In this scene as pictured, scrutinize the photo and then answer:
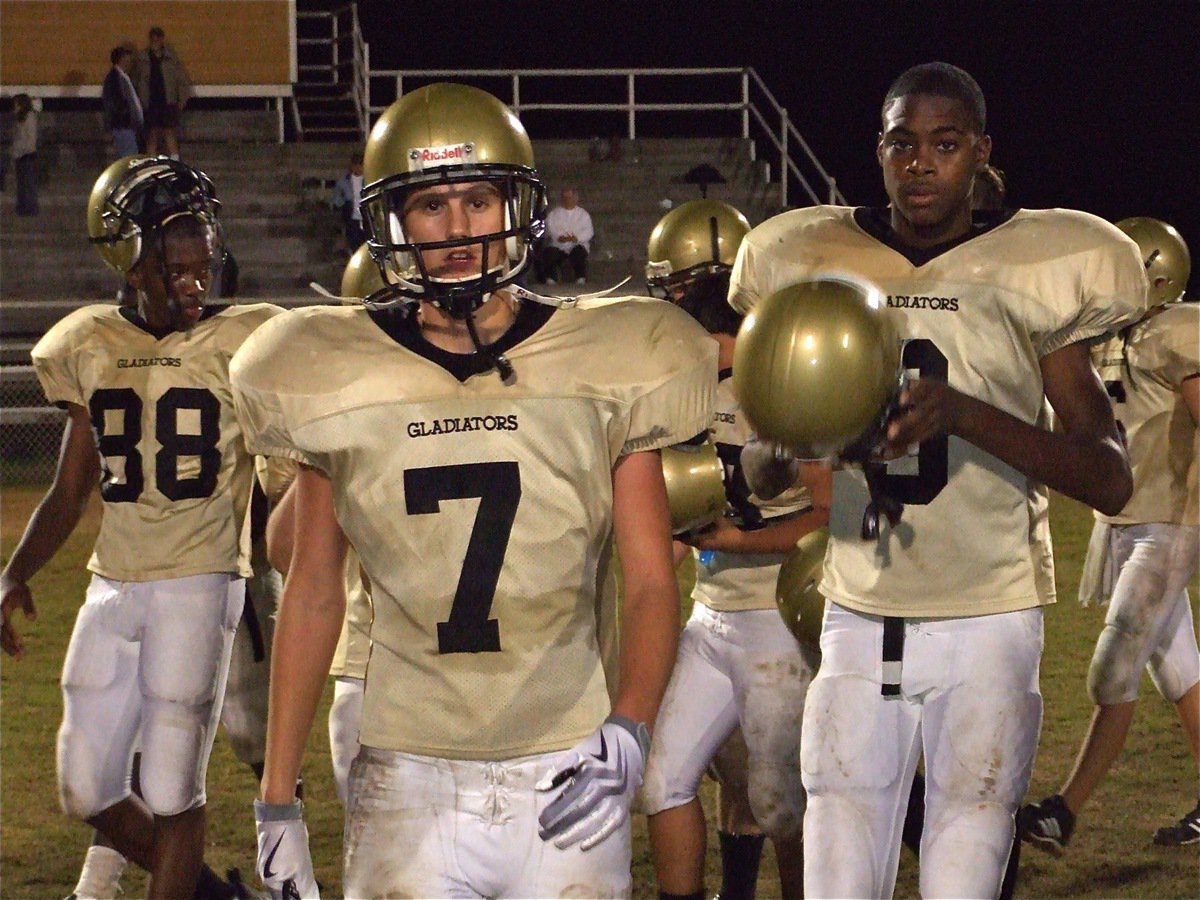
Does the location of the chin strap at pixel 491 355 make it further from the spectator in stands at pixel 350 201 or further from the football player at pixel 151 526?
the spectator in stands at pixel 350 201

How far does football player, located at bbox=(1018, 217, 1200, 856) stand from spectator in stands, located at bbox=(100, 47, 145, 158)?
12.8 meters

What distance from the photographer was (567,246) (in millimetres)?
17078

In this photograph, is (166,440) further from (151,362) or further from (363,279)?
(363,279)

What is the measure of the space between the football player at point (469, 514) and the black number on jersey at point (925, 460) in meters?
0.77

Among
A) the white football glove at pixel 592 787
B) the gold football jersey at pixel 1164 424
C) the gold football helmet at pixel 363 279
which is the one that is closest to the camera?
the white football glove at pixel 592 787

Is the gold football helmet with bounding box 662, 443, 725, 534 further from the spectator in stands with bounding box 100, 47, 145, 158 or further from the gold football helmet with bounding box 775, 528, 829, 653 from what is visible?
the spectator in stands with bounding box 100, 47, 145, 158

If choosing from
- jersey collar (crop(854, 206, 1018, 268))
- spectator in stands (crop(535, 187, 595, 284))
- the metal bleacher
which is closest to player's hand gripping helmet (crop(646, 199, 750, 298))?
jersey collar (crop(854, 206, 1018, 268))

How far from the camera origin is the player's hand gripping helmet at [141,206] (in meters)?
4.97

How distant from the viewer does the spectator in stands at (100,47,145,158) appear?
17016 mm

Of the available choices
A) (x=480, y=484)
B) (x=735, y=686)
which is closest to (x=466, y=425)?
(x=480, y=484)

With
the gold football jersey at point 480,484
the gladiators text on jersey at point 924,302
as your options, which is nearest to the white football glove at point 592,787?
the gold football jersey at point 480,484

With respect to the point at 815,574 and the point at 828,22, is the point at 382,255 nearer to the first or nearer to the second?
the point at 815,574

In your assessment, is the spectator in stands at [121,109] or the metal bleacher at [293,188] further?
the metal bleacher at [293,188]

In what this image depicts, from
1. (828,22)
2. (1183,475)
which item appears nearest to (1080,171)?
(828,22)
